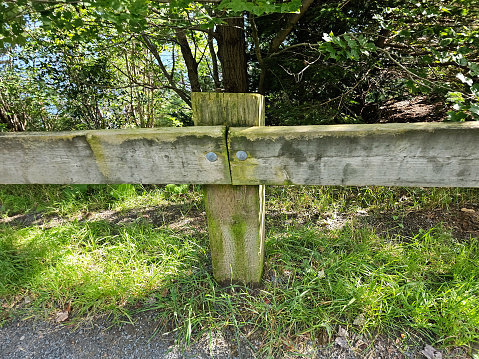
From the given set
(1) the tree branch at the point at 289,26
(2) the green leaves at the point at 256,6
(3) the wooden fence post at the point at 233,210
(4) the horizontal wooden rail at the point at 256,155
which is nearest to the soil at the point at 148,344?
(3) the wooden fence post at the point at 233,210

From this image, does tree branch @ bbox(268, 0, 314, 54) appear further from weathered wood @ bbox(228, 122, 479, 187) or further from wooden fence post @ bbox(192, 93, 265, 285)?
weathered wood @ bbox(228, 122, 479, 187)

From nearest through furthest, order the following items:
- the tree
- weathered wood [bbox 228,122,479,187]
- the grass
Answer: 1. weathered wood [bbox 228,122,479,187]
2. the grass
3. the tree

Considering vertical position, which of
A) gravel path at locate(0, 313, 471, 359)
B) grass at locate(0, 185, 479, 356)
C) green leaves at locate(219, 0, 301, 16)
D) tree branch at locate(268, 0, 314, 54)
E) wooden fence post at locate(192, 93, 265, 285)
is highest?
tree branch at locate(268, 0, 314, 54)

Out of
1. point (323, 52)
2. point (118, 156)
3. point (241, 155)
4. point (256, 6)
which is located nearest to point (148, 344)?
point (118, 156)

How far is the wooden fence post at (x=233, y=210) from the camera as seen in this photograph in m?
1.24

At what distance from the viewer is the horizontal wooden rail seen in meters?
1.10

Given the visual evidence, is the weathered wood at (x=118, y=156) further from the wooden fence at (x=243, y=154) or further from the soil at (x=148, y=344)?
the soil at (x=148, y=344)

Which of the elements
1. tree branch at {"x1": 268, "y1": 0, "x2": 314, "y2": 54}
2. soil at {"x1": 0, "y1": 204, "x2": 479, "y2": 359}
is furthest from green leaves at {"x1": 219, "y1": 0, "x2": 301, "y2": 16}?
soil at {"x1": 0, "y1": 204, "x2": 479, "y2": 359}

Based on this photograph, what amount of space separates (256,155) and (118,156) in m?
0.64

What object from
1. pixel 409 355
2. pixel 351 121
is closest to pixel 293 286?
pixel 409 355

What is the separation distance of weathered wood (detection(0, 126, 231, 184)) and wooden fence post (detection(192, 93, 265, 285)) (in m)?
0.11

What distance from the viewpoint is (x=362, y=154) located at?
45.2 inches

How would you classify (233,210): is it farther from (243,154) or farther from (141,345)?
(141,345)

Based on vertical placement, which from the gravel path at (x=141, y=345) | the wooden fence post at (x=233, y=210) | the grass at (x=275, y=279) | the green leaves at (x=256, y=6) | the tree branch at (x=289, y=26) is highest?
the tree branch at (x=289, y=26)
